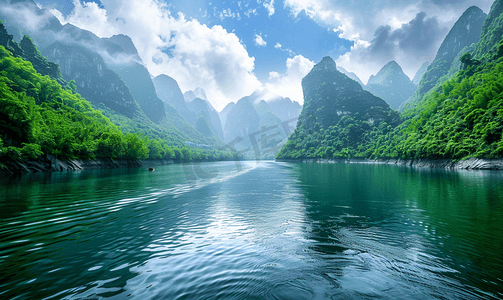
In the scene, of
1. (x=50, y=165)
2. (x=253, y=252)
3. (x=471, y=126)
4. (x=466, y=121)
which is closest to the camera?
(x=253, y=252)

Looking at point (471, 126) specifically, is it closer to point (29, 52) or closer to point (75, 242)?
point (75, 242)

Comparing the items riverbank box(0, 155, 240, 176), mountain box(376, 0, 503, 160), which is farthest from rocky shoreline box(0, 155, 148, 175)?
mountain box(376, 0, 503, 160)

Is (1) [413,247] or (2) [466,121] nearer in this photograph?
(1) [413,247]

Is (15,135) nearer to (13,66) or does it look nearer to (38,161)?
(38,161)

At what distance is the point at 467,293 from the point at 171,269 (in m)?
9.05

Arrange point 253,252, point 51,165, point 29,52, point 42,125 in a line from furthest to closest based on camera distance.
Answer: point 29,52, point 42,125, point 51,165, point 253,252

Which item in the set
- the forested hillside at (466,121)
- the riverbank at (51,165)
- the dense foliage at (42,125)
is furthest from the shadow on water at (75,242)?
the forested hillside at (466,121)

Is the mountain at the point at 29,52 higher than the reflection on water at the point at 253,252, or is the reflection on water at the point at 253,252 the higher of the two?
the mountain at the point at 29,52

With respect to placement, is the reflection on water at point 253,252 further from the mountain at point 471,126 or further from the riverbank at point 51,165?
the mountain at point 471,126

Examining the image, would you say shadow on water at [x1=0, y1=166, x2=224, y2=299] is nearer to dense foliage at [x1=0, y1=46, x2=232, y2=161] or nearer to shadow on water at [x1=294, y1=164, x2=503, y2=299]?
shadow on water at [x1=294, y1=164, x2=503, y2=299]

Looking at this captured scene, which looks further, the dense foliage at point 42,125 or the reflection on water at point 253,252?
the dense foliage at point 42,125

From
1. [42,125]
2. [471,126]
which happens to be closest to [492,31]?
[471,126]

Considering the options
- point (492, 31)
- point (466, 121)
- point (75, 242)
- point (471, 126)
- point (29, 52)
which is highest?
point (492, 31)

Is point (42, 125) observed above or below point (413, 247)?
above
